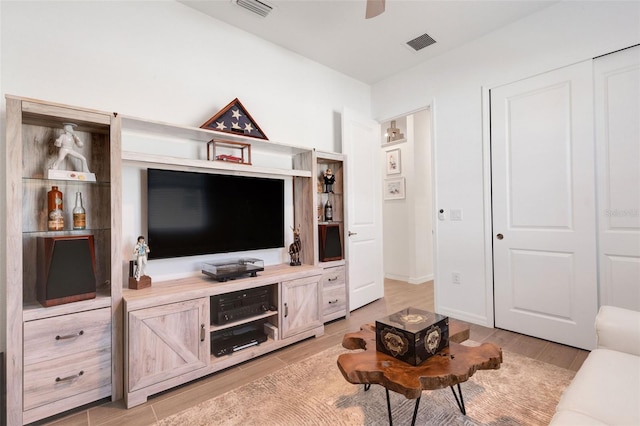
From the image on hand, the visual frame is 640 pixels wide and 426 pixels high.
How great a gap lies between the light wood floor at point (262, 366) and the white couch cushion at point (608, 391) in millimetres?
1065

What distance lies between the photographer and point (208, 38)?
2.64 metres

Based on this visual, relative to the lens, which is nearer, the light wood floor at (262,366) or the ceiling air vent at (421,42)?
the light wood floor at (262,366)

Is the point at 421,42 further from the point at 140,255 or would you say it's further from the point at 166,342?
the point at 166,342

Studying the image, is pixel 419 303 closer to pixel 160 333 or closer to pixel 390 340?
pixel 390 340

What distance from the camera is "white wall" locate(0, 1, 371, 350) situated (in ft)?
6.27

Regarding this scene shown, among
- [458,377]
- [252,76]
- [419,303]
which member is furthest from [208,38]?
[419,303]

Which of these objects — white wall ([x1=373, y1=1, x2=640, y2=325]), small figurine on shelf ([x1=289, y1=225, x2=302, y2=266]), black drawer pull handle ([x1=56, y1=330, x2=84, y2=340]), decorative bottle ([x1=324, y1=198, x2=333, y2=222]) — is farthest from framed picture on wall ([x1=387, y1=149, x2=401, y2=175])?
black drawer pull handle ([x1=56, y1=330, x2=84, y2=340])

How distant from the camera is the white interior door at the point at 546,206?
242cm

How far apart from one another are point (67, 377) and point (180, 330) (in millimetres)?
603

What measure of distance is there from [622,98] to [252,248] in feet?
10.4

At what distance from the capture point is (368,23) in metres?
2.77

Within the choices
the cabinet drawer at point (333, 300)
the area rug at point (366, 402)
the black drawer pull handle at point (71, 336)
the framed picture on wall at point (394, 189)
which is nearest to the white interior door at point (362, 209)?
the cabinet drawer at point (333, 300)

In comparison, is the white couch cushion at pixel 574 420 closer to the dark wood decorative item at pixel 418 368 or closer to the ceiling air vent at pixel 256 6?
the dark wood decorative item at pixel 418 368

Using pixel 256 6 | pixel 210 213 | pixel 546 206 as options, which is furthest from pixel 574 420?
pixel 256 6
